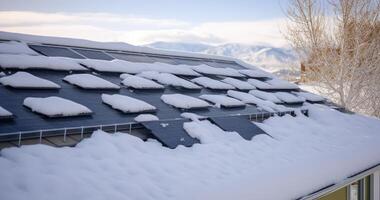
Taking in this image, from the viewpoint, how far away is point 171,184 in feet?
9.45

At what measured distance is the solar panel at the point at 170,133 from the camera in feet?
12.4

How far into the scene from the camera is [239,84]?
6.93m

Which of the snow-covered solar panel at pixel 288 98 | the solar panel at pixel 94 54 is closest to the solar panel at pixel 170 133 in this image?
the solar panel at pixel 94 54

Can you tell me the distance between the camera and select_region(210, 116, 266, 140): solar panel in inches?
183

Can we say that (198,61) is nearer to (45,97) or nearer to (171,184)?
(45,97)

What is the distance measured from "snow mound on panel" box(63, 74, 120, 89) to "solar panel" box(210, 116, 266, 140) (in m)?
1.52

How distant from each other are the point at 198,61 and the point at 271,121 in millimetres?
3189

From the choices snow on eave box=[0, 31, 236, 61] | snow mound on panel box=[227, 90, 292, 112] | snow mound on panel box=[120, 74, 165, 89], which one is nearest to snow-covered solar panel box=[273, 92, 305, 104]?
snow mound on panel box=[227, 90, 292, 112]

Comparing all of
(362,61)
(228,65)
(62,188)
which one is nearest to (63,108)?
(62,188)

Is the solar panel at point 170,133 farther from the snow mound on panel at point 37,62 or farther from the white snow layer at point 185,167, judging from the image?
→ the snow mound on panel at point 37,62

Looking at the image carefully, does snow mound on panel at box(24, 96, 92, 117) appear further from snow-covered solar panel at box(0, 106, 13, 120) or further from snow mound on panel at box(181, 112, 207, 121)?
snow mound on panel at box(181, 112, 207, 121)

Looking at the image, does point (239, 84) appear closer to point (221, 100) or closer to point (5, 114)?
point (221, 100)

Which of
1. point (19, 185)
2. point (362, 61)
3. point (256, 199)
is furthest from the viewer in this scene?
point (362, 61)

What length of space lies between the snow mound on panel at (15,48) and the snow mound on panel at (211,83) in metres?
2.79
